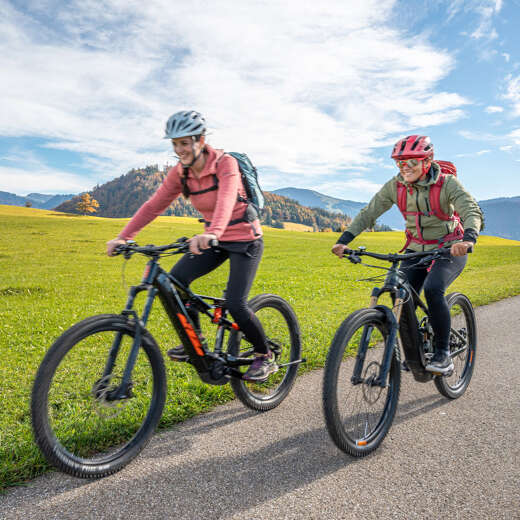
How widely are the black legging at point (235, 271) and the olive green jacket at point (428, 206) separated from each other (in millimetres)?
1131

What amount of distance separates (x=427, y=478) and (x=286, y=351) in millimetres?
1883

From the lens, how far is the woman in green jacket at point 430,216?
4016mm

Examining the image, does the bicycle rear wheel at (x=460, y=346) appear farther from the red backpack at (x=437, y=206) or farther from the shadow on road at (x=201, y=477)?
the shadow on road at (x=201, y=477)

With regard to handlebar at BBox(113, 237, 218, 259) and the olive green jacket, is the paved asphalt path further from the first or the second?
the olive green jacket

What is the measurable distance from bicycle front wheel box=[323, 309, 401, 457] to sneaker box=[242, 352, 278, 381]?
76 cm

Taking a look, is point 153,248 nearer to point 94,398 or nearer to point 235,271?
point 235,271

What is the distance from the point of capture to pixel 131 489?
9.55 ft

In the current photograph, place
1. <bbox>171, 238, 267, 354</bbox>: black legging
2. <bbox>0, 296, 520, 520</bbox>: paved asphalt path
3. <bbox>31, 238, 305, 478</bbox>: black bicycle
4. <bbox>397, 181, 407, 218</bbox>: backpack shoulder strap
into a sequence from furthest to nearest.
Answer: <bbox>397, 181, 407, 218</bbox>: backpack shoulder strap < <bbox>171, 238, 267, 354</bbox>: black legging < <bbox>31, 238, 305, 478</bbox>: black bicycle < <bbox>0, 296, 520, 520</bbox>: paved asphalt path

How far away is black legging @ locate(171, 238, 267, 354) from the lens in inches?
149

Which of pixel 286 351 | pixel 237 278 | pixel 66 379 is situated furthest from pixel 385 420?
pixel 66 379

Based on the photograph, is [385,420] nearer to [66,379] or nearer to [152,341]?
[152,341]

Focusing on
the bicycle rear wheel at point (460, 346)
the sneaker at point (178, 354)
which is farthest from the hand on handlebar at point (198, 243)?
the bicycle rear wheel at point (460, 346)

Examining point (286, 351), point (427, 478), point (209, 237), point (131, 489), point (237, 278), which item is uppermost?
point (209, 237)

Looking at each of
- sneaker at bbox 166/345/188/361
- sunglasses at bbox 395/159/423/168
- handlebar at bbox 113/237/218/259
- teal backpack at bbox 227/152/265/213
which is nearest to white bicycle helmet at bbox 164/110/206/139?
teal backpack at bbox 227/152/265/213
